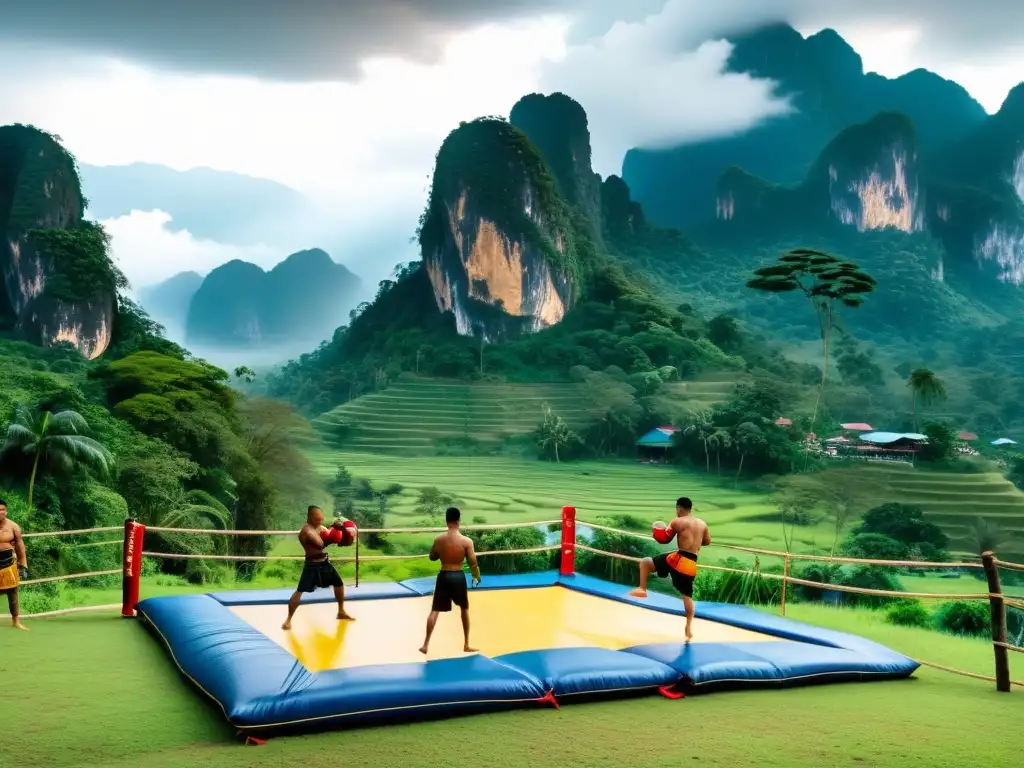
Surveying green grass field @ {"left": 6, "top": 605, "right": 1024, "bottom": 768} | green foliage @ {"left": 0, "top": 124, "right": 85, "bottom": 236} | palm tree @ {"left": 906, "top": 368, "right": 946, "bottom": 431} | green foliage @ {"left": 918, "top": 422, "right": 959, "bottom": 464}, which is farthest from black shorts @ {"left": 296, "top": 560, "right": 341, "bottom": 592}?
green foliage @ {"left": 0, "top": 124, "right": 85, "bottom": 236}

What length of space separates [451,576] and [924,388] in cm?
4137

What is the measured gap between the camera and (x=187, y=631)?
533cm

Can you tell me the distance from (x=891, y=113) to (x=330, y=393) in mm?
45373

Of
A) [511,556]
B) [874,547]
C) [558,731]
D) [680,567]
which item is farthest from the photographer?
[874,547]

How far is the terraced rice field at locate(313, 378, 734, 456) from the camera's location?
44.2 meters

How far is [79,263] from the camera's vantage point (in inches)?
1629

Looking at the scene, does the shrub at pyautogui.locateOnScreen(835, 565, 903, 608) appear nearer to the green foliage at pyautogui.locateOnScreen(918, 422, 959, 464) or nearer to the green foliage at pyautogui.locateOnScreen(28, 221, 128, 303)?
the green foliage at pyautogui.locateOnScreen(918, 422, 959, 464)

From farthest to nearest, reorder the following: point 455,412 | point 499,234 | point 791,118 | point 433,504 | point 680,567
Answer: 1. point 791,118
2. point 499,234
3. point 455,412
4. point 433,504
5. point 680,567

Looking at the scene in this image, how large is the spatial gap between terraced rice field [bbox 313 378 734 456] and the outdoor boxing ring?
36951mm

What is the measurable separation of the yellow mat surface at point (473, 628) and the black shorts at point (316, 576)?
25 centimetres

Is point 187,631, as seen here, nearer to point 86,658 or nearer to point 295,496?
point 86,658

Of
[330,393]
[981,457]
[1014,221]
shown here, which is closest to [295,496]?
[330,393]

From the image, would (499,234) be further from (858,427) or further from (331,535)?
(331,535)

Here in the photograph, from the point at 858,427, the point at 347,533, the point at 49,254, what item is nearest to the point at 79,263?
the point at 49,254
